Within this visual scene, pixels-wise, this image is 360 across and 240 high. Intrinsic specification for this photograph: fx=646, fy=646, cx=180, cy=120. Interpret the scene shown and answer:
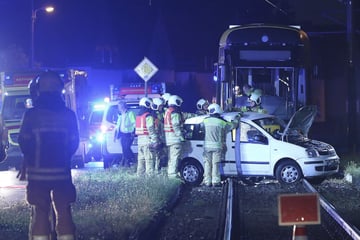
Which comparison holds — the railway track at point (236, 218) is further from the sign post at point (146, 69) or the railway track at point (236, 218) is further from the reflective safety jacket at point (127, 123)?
the sign post at point (146, 69)

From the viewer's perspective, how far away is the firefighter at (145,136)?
15.3 metres

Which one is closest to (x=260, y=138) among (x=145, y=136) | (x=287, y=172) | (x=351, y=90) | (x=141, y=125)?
(x=287, y=172)

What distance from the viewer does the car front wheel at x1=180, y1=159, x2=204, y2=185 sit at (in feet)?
50.4

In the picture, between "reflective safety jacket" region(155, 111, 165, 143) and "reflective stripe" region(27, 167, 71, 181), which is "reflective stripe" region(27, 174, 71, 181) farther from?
"reflective safety jacket" region(155, 111, 165, 143)

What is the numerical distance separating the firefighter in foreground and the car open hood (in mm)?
8810

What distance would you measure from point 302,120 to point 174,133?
3238mm

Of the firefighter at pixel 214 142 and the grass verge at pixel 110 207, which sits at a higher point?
the firefighter at pixel 214 142

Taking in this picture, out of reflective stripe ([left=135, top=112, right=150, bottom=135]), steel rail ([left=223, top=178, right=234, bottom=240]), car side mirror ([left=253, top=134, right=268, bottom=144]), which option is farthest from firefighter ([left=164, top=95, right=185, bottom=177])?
car side mirror ([left=253, top=134, right=268, bottom=144])

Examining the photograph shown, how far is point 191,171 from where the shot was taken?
1541 cm

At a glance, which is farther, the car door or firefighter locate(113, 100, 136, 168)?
firefighter locate(113, 100, 136, 168)

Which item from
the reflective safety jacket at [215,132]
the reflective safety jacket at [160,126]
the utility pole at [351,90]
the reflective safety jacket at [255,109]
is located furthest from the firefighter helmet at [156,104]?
the utility pole at [351,90]

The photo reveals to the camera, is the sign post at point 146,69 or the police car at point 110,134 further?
the police car at point 110,134

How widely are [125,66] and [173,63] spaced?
3.95 meters

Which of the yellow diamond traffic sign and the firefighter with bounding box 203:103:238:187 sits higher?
the yellow diamond traffic sign
